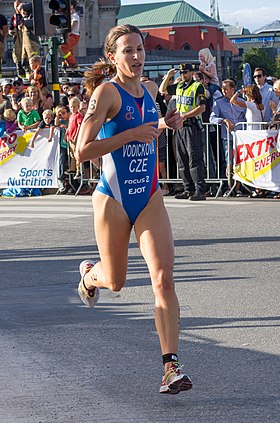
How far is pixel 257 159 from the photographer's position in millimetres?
18234

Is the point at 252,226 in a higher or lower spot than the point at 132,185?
lower

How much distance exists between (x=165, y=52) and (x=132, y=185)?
5715 inches

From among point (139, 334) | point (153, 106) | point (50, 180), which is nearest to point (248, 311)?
point (139, 334)

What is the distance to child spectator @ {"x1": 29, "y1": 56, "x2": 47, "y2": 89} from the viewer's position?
73.6ft

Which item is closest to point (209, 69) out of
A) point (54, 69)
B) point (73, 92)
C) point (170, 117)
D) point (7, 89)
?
point (73, 92)

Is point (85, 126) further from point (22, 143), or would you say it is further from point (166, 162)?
point (22, 143)

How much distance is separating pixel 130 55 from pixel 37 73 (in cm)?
1615

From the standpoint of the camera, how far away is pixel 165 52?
15012 centimetres

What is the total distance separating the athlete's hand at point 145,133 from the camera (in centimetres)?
634

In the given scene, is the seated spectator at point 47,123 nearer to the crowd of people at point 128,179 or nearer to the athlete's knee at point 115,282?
the crowd of people at point 128,179

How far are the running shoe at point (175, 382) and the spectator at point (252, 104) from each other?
1211 centimetres

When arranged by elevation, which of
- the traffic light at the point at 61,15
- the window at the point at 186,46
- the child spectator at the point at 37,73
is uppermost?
the traffic light at the point at 61,15

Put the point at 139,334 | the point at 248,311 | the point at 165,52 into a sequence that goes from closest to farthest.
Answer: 1. the point at 139,334
2. the point at 248,311
3. the point at 165,52

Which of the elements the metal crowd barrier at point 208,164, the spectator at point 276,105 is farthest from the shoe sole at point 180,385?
the metal crowd barrier at point 208,164
